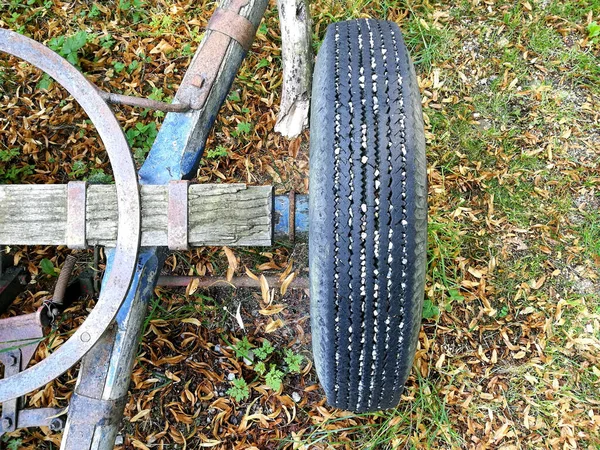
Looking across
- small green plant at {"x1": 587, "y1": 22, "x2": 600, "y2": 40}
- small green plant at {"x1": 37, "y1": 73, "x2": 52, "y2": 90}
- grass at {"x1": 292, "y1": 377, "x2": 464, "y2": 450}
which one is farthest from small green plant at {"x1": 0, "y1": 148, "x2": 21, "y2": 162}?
small green plant at {"x1": 587, "y1": 22, "x2": 600, "y2": 40}

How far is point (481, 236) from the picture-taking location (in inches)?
126

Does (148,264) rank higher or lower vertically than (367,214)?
lower

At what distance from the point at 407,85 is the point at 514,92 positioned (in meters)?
1.95

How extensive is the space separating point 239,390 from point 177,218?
4.23 ft

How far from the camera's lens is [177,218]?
6.45 ft

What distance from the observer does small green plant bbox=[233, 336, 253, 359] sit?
2.91 meters

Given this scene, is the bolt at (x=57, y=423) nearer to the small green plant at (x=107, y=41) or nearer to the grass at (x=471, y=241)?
the grass at (x=471, y=241)

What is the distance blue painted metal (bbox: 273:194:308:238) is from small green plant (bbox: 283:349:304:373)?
1.05 metres

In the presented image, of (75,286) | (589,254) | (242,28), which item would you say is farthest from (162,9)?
(589,254)

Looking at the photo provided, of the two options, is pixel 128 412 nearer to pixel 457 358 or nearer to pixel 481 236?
pixel 457 358

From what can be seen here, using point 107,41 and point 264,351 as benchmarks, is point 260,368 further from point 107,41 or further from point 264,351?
point 107,41

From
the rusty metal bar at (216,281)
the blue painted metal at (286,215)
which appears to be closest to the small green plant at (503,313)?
the rusty metal bar at (216,281)

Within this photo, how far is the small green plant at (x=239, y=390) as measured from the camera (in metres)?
2.85

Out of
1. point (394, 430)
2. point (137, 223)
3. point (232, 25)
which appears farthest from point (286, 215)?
point (394, 430)
